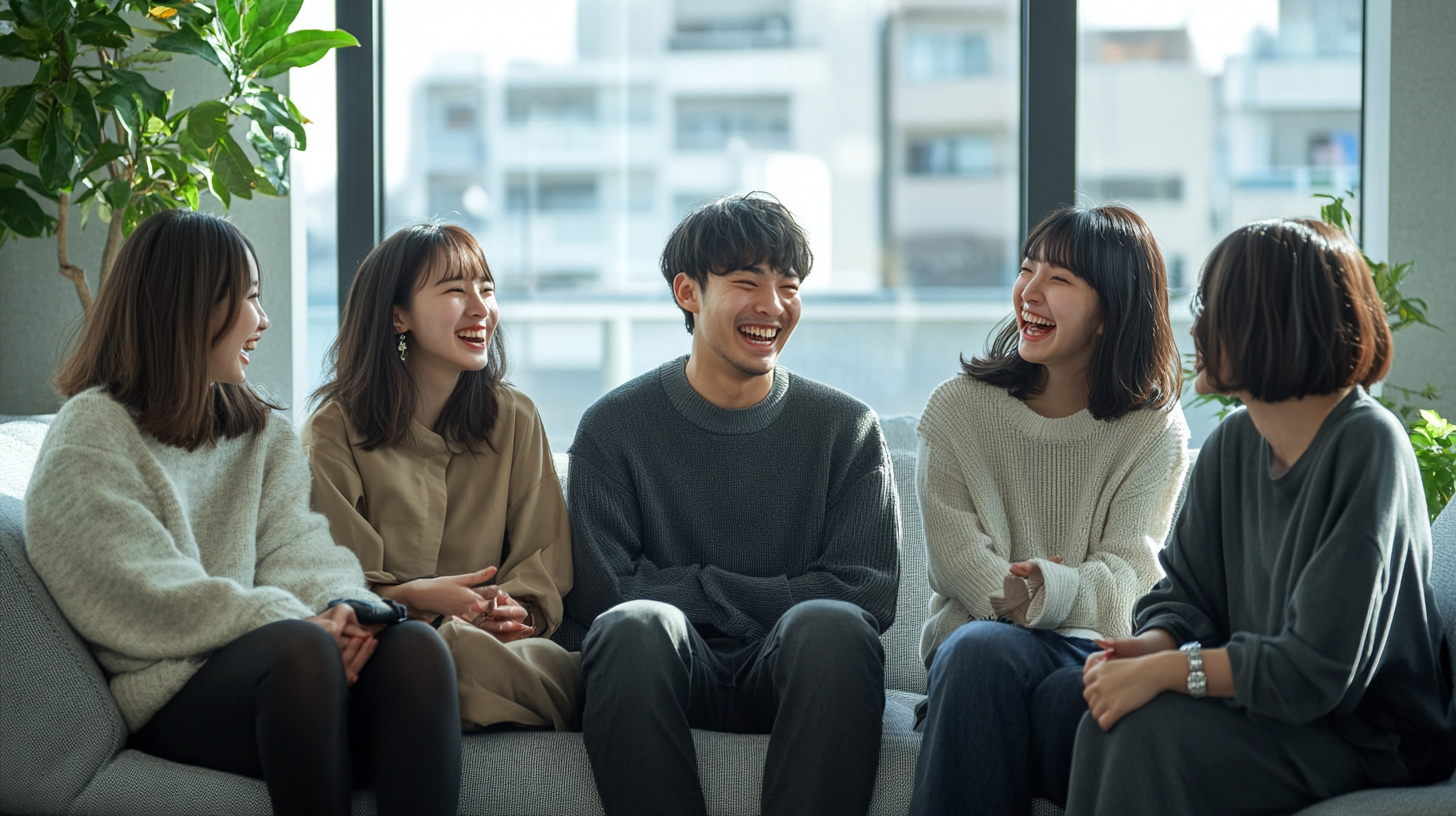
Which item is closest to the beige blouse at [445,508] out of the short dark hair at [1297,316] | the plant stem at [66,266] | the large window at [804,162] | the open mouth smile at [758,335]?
A: the open mouth smile at [758,335]

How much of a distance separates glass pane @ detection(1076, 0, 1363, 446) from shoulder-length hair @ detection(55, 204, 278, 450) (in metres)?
2.32

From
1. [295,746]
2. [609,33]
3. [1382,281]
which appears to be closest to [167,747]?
[295,746]

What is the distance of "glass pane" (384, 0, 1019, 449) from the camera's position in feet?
13.2

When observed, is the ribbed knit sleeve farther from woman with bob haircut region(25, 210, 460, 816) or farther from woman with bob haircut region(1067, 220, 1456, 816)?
woman with bob haircut region(25, 210, 460, 816)

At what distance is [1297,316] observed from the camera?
139cm

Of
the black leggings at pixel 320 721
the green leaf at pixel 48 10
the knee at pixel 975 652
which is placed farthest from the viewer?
the green leaf at pixel 48 10

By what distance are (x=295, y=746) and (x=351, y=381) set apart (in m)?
0.69

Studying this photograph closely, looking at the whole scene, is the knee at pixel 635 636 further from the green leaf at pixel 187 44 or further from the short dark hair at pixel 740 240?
the green leaf at pixel 187 44

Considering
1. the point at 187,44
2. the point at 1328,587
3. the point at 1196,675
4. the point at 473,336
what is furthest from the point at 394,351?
the point at 1328,587

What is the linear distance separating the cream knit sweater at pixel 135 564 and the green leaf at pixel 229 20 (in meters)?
0.88

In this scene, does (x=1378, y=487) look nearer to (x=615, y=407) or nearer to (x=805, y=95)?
(x=615, y=407)

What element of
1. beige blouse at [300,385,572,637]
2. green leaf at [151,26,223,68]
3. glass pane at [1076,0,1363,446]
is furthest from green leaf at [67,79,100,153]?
glass pane at [1076,0,1363,446]

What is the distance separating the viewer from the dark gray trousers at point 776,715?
1.51 metres

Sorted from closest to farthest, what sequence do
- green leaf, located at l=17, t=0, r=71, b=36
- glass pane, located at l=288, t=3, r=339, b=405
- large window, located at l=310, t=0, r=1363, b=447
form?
green leaf, located at l=17, t=0, r=71, b=36 → glass pane, located at l=288, t=3, r=339, b=405 → large window, located at l=310, t=0, r=1363, b=447
